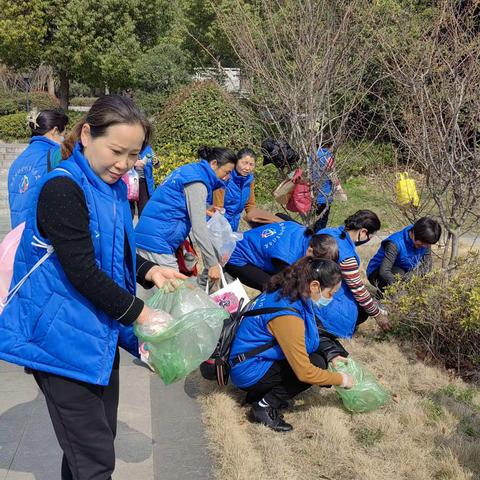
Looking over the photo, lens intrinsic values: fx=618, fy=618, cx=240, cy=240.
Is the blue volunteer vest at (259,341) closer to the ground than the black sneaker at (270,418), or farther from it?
farther from it

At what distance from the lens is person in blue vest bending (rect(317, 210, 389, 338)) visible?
4457mm

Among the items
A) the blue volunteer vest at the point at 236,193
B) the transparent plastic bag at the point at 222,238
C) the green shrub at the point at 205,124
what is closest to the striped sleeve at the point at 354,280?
the transparent plastic bag at the point at 222,238

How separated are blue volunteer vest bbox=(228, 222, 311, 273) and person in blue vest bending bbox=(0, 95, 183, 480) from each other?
7.68 ft

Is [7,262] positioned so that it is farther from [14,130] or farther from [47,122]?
[14,130]

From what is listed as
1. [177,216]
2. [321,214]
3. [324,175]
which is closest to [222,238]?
[177,216]

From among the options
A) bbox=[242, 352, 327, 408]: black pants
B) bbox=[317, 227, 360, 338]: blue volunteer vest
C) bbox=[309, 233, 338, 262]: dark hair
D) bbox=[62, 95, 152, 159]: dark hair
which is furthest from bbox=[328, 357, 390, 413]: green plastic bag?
bbox=[62, 95, 152, 159]: dark hair

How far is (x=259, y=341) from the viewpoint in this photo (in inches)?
139

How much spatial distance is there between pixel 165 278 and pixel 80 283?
0.52 m

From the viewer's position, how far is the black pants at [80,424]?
6.77 ft

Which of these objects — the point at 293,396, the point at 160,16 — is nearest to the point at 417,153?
the point at 293,396

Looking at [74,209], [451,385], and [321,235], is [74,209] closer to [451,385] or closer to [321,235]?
[321,235]

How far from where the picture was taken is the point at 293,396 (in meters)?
3.74

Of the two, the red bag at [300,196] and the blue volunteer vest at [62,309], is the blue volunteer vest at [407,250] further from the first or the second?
the blue volunteer vest at [62,309]

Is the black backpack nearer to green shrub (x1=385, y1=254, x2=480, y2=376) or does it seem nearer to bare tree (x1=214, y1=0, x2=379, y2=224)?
green shrub (x1=385, y1=254, x2=480, y2=376)
